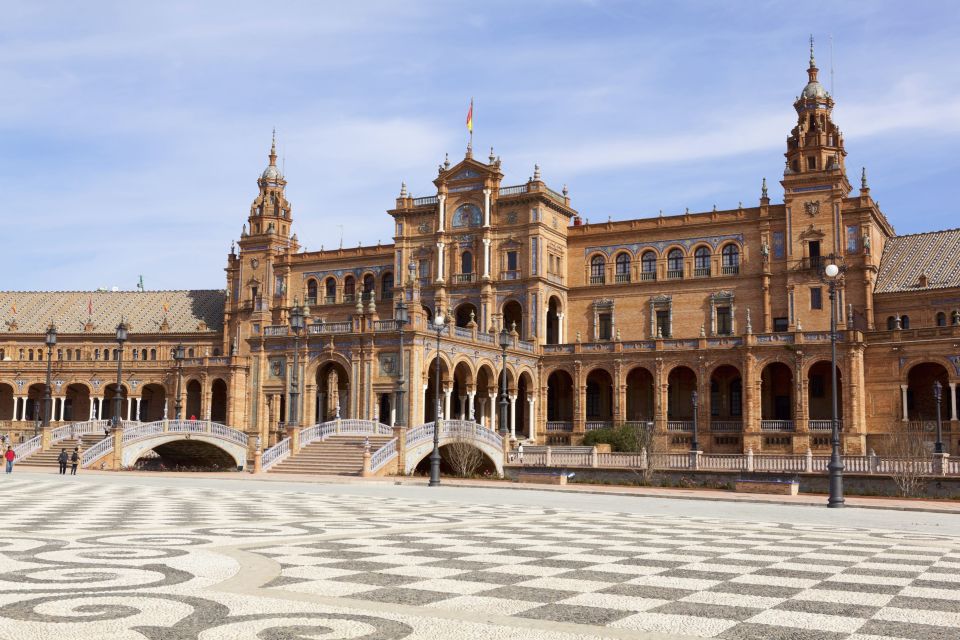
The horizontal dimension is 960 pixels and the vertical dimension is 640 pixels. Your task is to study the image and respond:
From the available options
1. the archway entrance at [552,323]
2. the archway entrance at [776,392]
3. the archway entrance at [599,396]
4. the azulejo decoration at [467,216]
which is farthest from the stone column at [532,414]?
the archway entrance at [776,392]

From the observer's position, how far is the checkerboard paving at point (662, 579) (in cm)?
834

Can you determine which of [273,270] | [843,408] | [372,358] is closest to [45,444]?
[372,358]

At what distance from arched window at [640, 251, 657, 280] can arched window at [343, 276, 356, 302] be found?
2349 cm

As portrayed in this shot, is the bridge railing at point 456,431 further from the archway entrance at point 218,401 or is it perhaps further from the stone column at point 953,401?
the archway entrance at point 218,401

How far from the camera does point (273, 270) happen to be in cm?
8344

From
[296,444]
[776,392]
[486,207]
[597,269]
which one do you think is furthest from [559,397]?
[296,444]

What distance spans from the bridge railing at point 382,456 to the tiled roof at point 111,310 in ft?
169

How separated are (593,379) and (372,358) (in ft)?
61.1

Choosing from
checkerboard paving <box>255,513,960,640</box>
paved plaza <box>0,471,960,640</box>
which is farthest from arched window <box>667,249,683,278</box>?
checkerboard paving <box>255,513,960,640</box>

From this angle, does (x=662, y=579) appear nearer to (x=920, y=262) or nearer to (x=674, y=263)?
→ (x=674, y=263)

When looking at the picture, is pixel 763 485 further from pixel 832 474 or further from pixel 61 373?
pixel 61 373

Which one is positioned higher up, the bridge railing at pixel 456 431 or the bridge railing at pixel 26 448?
the bridge railing at pixel 456 431

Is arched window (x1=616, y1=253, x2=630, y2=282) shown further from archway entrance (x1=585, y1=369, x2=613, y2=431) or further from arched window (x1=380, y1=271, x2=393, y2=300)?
arched window (x1=380, y1=271, x2=393, y2=300)

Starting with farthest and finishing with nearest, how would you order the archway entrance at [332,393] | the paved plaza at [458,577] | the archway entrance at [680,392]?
1. the archway entrance at [680,392]
2. the archway entrance at [332,393]
3. the paved plaza at [458,577]
